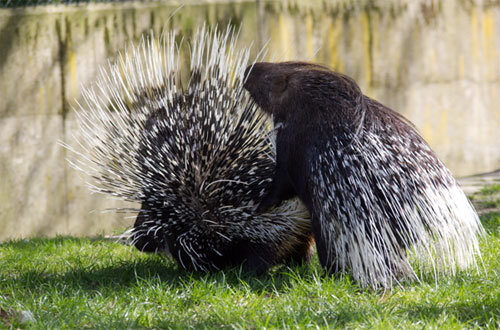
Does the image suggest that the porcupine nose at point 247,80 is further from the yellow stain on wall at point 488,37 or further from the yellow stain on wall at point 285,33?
the yellow stain on wall at point 488,37

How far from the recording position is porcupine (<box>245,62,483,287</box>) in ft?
9.82

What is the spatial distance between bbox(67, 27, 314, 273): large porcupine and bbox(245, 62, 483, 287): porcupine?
0.26 metres

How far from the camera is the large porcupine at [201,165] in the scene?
11.2 ft

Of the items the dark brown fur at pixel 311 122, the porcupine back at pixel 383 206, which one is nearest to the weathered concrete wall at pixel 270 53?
the dark brown fur at pixel 311 122

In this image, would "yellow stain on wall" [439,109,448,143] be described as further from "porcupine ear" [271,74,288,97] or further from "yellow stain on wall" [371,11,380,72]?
"porcupine ear" [271,74,288,97]

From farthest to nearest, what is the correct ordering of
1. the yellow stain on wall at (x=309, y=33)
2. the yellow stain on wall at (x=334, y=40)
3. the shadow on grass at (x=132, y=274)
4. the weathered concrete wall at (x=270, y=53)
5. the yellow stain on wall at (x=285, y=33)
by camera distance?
the yellow stain on wall at (x=334, y=40) < the yellow stain on wall at (x=309, y=33) < the yellow stain on wall at (x=285, y=33) < the weathered concrete wall at (x=270, y=53) < the shadow on grass at (x=132, y=274)

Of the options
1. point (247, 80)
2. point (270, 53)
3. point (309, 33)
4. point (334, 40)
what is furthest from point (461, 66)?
point (247, 80)

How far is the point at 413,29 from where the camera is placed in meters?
6.47

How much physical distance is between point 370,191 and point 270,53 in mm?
2976

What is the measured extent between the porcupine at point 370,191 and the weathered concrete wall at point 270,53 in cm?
202

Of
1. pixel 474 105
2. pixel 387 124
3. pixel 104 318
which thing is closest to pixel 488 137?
pixel 474 105

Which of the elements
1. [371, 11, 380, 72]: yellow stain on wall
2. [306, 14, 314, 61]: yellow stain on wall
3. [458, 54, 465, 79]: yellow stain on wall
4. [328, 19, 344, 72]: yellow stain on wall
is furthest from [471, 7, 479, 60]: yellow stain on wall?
[306, 14, 314, 61]: yellow stain on wall

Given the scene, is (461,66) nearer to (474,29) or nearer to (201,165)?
(474,29)

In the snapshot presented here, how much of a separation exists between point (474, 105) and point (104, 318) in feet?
16.6
